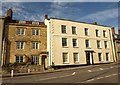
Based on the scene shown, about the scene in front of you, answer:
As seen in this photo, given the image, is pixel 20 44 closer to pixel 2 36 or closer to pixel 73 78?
pixel 2 36

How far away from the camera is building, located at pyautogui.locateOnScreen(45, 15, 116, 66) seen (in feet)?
86.8

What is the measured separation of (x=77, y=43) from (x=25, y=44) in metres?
10.1

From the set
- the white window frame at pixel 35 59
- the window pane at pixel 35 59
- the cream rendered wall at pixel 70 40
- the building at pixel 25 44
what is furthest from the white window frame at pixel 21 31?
the cream rendered wall at pixel 70 40

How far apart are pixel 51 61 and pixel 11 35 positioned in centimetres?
868

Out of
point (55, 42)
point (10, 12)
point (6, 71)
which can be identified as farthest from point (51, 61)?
point (10, 12)

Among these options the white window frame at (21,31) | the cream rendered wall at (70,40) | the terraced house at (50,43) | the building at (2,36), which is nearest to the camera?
the building at (2,36)

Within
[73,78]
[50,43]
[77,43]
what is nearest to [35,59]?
[50,43]

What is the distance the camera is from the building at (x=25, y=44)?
25625 mm

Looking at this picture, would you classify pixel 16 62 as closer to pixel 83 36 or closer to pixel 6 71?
pixel 6 71

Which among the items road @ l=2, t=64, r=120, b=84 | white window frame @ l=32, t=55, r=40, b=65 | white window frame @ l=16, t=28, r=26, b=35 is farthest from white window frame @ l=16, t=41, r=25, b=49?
road @ l=2, t=64, r=120, b=84

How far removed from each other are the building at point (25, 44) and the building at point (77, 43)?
147 centimetres

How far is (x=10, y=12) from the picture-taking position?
29.6 meters

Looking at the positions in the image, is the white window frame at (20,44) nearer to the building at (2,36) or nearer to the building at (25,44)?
the building at (25,44)

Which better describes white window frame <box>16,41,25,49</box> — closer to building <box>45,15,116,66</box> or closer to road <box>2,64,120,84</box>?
building <box>45,15,116,66</box>
